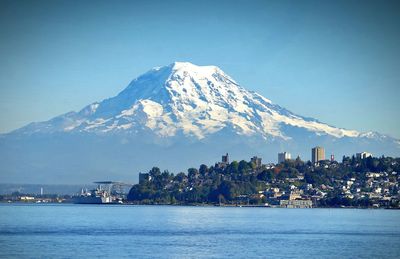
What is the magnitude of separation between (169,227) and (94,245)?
A: 2781 cm

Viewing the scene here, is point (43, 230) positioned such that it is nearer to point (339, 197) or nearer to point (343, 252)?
point (343, 252)

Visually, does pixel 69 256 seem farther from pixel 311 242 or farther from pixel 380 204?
pixel 380 204

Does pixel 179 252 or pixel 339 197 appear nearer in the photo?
pixel 179 252

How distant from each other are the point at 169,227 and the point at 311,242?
80.7ft

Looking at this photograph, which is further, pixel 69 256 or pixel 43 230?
pixel 43 230

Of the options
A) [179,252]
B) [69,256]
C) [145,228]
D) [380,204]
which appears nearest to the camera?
[69,256]

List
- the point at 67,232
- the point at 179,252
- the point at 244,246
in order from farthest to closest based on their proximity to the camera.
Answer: the point at 67,232 < the point at 244,246 < the point at 179,252

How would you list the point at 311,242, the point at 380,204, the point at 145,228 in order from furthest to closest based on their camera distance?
the point at 380,204 → the point at 145,228 → the point at 311,242

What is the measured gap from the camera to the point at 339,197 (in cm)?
19925

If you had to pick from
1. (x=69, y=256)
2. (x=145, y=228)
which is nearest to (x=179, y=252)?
(x=69, y=256)

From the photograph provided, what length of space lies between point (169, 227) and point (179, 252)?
104ft

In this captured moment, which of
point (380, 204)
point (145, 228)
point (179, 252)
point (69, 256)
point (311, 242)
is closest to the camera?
point (69, 256)

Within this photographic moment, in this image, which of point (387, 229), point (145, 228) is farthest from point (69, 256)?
point (387, 229)

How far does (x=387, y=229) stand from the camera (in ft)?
315
